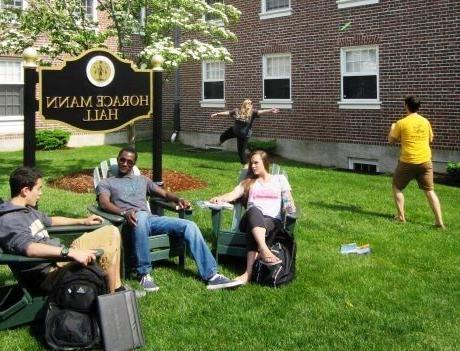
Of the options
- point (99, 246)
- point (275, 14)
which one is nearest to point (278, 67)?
point (275, 14)

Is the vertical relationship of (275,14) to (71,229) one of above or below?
above

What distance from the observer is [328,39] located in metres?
16.4

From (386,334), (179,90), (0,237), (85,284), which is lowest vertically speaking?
(386,334)

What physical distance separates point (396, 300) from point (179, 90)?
17.0 meters

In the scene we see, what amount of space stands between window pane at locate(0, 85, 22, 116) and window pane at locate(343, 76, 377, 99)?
1047 centimetres

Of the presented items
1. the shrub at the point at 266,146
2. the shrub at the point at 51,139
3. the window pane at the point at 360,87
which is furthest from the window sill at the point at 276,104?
the shrub at the point at 51,139

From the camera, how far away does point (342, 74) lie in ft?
53.3

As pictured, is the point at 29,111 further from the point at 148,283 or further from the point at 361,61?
the point at 361,61

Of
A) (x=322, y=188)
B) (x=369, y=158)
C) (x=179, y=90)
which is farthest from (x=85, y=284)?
(x=179, y=90)

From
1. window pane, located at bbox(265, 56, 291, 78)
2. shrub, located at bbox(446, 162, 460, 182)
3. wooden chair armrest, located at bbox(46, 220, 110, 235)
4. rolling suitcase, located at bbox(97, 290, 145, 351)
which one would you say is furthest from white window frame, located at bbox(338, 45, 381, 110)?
rolling suitcase, located at bbox(97, 290, 145, 351)

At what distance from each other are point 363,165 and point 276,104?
3.28 metres

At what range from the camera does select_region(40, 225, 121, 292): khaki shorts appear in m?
4.55

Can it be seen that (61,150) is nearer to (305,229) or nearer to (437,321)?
(305,229)

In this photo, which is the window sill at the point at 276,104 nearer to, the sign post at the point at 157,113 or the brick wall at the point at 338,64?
the brick wall at the point at 338,64
